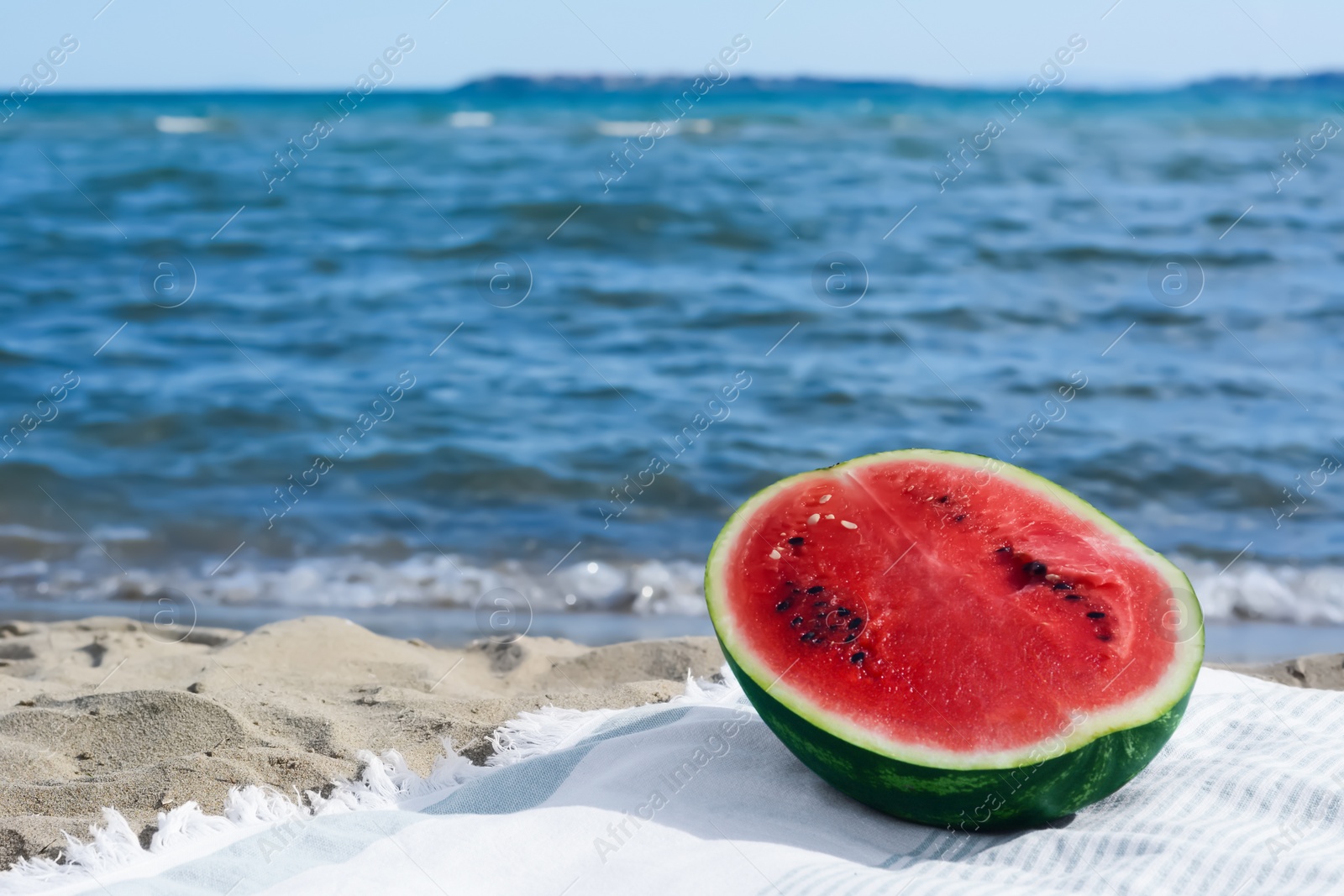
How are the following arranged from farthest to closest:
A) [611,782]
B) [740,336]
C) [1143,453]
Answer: [740,336], [1143,453], [611,782]

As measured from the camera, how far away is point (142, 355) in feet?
23.2

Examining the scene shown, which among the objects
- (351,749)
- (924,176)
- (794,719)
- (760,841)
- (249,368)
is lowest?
(924,176)

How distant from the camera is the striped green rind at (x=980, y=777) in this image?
1.86 m

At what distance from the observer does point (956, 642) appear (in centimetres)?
199

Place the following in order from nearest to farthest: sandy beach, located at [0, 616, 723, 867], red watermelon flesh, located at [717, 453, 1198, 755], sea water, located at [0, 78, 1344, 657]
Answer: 1. red watermelon flesh, located at [717, 453, 1198, 755]
2. sandy beach, located at [0, 616, 723, 867]
3. sea water, located at [0, 78, 1344, 657]

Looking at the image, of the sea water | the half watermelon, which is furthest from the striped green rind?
the sea water

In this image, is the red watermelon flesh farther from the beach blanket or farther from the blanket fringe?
the blanket fringe

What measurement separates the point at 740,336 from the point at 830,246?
3011mm

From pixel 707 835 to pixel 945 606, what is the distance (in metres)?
0.60

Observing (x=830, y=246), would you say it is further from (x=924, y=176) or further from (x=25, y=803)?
(x=25, y=803)

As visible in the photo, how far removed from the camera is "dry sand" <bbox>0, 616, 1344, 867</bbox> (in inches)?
90.2

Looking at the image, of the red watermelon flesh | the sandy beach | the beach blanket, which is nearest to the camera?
the beach blanket

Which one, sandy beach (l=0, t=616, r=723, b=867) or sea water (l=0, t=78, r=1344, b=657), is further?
sea water (l=0, t=78, r=1344, b=657)

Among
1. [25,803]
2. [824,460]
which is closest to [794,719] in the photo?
[25,803]
